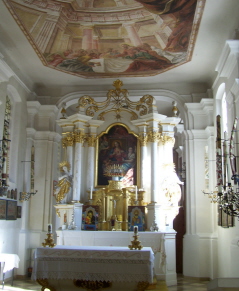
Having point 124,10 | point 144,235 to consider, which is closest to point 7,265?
point 144,235

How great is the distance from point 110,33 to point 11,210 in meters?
5.02

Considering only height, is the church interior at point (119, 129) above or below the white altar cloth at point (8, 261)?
above

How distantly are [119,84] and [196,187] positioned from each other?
360cm

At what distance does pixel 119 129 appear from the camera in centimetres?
1184

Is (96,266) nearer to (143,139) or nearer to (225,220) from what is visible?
(225,220)

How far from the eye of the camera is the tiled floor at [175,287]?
8.97 metres

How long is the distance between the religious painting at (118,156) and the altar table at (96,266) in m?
4.05

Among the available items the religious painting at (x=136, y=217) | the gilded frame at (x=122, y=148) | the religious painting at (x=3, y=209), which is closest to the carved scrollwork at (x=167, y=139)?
the gilded frame at (x=122, y=148)

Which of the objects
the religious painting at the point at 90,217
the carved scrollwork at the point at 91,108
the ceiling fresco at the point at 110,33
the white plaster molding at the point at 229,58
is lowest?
the religious painting at the point at 90,217

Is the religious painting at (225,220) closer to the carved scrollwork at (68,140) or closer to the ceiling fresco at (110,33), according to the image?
the ceiling fresco at (110,33)

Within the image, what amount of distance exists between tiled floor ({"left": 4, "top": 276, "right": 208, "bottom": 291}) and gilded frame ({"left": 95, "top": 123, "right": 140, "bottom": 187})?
3005mm

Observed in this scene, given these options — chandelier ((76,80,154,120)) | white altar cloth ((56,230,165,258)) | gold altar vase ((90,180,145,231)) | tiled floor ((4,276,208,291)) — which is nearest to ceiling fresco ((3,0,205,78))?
chandelier ((76,80,154,120))

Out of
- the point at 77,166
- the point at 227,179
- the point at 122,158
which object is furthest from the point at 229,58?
the point at 77,166

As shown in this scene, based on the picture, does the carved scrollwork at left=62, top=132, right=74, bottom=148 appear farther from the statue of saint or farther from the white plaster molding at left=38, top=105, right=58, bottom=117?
the white plaster molding at left=38, top=105, right=58, bottom=117
